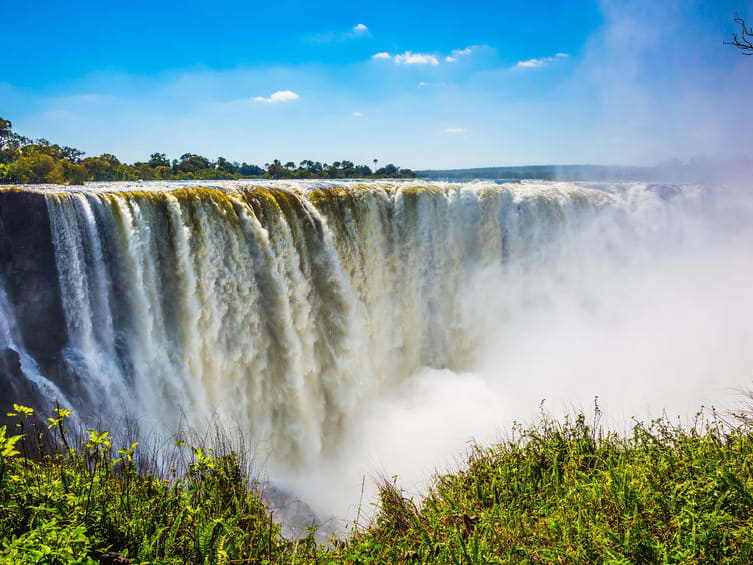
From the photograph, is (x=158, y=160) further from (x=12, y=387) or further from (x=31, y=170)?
(x=12, y=387)

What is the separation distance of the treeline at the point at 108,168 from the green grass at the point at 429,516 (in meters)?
21.4

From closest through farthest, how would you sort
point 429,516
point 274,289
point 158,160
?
1. point 429,516
2. point 274,289
3. point 158,160

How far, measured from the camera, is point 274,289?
9984 mm

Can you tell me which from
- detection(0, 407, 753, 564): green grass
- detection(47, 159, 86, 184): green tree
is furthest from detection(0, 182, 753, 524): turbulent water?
detection(47, 159, 86, 184): green tree

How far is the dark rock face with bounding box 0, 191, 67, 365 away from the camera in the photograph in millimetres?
6824

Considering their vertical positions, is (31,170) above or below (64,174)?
above

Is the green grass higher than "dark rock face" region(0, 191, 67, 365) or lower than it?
lower

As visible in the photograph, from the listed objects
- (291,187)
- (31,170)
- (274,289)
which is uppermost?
(31,170)

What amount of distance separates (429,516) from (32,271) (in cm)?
701

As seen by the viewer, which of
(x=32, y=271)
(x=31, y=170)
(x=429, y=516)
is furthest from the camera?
(x=31, y=170)

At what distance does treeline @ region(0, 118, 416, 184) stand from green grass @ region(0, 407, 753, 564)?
70.3 ft

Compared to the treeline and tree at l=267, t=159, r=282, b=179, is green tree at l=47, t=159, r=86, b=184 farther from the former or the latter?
tree at l=267, t=159, r=282, b=179

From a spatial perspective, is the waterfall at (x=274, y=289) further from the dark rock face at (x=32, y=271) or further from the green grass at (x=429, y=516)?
the green grass at (x=429, y=516)

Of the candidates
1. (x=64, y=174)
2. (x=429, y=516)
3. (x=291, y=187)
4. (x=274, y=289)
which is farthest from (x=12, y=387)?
(x=64, y=174)
